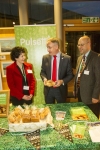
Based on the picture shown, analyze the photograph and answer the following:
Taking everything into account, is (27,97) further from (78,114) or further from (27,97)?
(78,114)

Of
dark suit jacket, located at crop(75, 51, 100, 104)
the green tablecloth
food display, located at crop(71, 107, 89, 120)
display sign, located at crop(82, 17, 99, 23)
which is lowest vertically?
the green tablecloth

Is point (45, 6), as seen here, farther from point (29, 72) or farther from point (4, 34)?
point (29, 72)

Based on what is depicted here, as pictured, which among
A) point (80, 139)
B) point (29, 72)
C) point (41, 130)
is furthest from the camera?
point (29, 72)

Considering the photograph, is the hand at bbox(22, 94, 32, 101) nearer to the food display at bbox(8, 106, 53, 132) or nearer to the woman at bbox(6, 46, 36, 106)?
the woman at bbox(6, 46, 36, 106)

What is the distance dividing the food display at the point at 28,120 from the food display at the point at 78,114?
0.27 meters

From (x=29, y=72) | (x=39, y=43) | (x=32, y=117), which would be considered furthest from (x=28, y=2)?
(x=32, y=117)

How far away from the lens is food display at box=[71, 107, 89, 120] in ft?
5.39

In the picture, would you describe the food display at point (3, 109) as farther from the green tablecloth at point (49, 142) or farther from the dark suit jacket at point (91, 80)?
the dark suit jacket at point (91, 80)

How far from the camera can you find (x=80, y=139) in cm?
134

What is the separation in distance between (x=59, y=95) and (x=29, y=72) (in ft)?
2.03

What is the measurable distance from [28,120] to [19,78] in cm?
112

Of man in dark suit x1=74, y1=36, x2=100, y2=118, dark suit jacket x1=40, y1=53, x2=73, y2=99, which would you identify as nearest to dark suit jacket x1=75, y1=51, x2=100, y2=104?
man in dark suit x1=74, y1=36, x2=100, y2=118

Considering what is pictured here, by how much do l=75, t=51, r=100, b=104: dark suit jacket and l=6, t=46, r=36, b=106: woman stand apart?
33.0 inches

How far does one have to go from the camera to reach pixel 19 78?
2525mm
